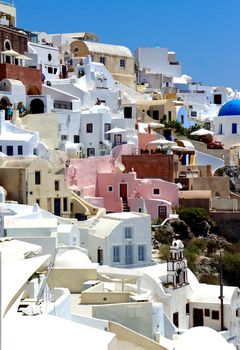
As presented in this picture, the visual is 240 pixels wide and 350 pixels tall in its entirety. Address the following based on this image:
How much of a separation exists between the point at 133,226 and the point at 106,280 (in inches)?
273

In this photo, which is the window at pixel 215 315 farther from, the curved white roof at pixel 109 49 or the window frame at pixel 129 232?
the curved white roof at pixel 109 49

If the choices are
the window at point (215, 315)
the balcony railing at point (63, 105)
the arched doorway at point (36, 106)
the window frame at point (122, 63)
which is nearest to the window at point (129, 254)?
the window at point (215, 315)

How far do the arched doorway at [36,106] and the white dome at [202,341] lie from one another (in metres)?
24.5

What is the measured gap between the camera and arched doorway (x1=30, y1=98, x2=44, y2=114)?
39.3m

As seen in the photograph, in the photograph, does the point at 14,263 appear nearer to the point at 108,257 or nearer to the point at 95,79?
the point at 108,257

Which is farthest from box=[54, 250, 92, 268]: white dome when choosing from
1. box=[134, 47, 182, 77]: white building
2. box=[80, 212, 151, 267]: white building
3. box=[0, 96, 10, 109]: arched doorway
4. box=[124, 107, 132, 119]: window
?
box=[134, 47, 182, 77]: white building

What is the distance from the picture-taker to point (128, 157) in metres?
38.3

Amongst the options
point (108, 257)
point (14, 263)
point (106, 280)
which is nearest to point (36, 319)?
point (14, 263)

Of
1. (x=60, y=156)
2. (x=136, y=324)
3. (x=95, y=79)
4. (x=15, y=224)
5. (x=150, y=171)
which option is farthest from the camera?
(x=95, y=79)

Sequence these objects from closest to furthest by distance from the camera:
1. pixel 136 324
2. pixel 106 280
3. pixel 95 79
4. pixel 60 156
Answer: pixel 136 324
pixel 106 280
pixel 60 156
pixel 95 79

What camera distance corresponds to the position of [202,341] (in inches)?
619

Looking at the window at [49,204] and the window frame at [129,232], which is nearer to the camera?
the window frame at [129,232]

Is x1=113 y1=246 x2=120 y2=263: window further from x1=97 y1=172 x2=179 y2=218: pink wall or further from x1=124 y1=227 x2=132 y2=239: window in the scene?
x1=97 y1=172 x2=179 y2=218: pink wall

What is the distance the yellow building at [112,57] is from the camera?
55031mm
